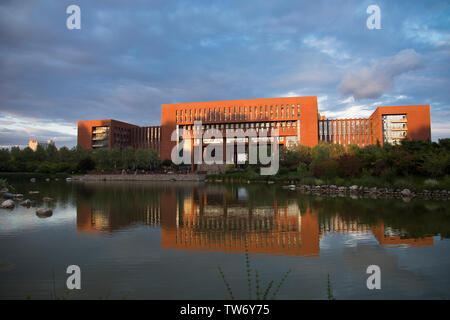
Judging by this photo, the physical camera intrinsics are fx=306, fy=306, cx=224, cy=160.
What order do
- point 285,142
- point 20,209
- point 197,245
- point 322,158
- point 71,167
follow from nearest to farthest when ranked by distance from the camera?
point 197,245, point 20,209, point 322,158, point 71,167, point 285,142

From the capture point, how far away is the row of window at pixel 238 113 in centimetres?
7262

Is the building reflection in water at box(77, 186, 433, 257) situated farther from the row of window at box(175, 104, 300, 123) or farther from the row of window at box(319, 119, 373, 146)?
the row of window at box(319, 119, 373, 146)

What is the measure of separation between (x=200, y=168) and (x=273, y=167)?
1290 inches

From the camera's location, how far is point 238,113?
74.2 metres

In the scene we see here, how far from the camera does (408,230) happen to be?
1070 cm

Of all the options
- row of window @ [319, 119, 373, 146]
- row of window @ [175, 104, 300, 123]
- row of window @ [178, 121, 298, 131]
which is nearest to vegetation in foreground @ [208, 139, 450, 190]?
row of window @ [175, 104, 300, 123]

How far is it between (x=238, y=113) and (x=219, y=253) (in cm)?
6769

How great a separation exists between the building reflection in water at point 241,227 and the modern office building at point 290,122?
56295 millimetres

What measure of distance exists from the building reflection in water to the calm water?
0.04 meters

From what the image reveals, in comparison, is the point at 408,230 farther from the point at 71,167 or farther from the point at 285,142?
the point at 71,167

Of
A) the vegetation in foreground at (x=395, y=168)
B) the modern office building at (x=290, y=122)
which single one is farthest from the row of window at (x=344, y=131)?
the vegetation in foreground at (x=395, y=168)

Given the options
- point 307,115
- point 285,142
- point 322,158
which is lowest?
point 322,158
